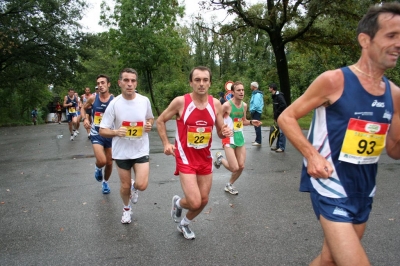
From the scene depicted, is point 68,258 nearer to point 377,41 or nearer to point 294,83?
point 377,41

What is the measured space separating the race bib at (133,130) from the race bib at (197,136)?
3.55 feet

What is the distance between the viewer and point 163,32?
29641 millimetres

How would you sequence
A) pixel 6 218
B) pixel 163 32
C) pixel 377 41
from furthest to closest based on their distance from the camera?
1. pixel 163 32
2. pixel 6 218
3. pixel 377 41

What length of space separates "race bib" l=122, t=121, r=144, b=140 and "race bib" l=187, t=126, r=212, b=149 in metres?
1.08

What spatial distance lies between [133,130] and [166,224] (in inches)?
52.0

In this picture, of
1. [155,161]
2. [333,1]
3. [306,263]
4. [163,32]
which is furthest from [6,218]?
[163,32]

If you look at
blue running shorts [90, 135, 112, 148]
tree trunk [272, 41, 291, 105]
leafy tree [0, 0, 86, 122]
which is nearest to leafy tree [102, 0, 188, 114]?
leafy tree [0, 0, 86, 122]

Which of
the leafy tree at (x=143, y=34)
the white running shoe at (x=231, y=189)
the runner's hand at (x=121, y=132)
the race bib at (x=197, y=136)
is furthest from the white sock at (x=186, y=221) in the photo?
the leafy tree at (x=143, y=34)

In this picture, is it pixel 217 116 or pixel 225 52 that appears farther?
pixel 225 52

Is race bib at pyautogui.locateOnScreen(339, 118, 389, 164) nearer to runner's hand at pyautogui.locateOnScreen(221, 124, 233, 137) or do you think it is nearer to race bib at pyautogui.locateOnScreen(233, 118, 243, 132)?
runner's hand at pyautogui.locateOnScreen(221, 124, 233, 137)

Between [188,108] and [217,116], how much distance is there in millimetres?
414

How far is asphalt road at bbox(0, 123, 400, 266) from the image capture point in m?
3.87

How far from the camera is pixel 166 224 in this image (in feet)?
16.0

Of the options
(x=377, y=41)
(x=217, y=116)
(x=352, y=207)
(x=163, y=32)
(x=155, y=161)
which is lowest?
(x=155, y=161)
